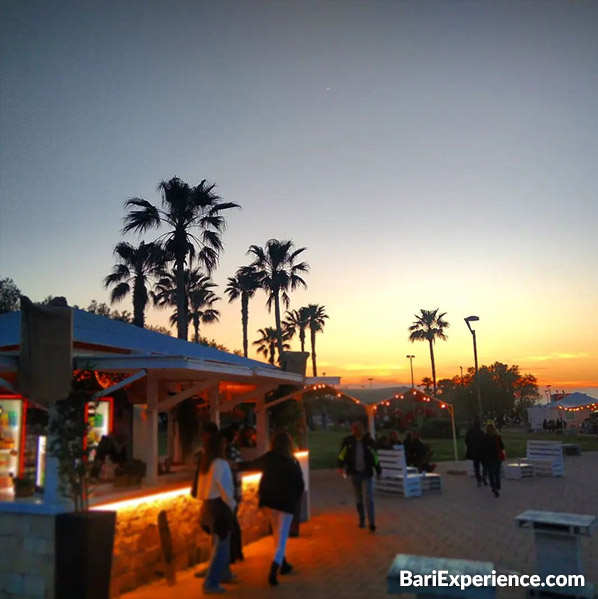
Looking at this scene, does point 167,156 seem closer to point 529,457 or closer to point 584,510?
point 584,510

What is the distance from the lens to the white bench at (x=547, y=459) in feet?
60.1

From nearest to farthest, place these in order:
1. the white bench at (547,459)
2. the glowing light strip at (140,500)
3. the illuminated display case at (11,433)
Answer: the glowing light strip at (140,500), the illuminated display case at (11,433), the white bench at (547,459)

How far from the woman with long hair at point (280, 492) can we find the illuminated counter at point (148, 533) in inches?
42.9

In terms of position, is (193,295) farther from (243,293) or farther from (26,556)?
(26,556)

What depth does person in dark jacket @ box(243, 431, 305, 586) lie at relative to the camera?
270 inches

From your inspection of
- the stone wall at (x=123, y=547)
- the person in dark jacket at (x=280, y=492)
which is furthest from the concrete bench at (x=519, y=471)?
the person in dark jacket at (x=280, y=492)

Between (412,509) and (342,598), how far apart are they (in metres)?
6.34

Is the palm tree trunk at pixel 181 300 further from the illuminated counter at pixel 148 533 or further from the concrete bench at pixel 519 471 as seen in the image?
the illuminated counter at pixel 148 533

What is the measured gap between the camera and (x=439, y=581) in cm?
461

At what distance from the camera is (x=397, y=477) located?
47.0ft

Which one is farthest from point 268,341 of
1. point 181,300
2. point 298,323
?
point 181,300

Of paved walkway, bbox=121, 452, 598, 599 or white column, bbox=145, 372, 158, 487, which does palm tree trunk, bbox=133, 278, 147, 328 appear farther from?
white column, bbox=145, 372, 158, 487

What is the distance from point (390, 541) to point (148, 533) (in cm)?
383

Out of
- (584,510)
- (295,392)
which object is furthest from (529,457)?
(295,392)
